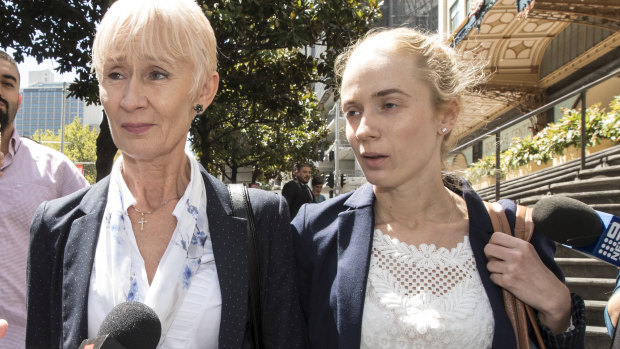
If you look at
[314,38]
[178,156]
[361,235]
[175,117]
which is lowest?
[361,235]

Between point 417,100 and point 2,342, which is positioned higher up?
point 417,100

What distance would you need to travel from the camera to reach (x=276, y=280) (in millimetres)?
2021

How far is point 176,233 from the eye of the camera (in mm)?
1941

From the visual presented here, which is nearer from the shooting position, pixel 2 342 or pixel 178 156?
pixel 178 156

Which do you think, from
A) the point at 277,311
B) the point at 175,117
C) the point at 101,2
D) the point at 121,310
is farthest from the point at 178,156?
the point at 101,2

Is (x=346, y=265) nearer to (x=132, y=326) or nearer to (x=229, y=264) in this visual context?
(x=229, y=264)

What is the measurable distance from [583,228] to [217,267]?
1.19 m

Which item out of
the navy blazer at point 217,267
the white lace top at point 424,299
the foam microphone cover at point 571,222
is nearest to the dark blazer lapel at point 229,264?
the navy blazer at point 217,267

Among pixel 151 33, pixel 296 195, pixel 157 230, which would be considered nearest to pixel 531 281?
pixel 157 230

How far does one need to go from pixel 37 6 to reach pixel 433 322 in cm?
762

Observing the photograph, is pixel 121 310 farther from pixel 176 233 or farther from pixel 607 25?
pixel 607 25

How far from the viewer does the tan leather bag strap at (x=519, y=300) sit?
1.97m

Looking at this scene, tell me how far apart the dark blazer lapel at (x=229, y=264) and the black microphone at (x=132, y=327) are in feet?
1.85

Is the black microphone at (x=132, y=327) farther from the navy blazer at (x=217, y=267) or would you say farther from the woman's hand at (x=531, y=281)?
the woman's hand at (x=531, y=281)
